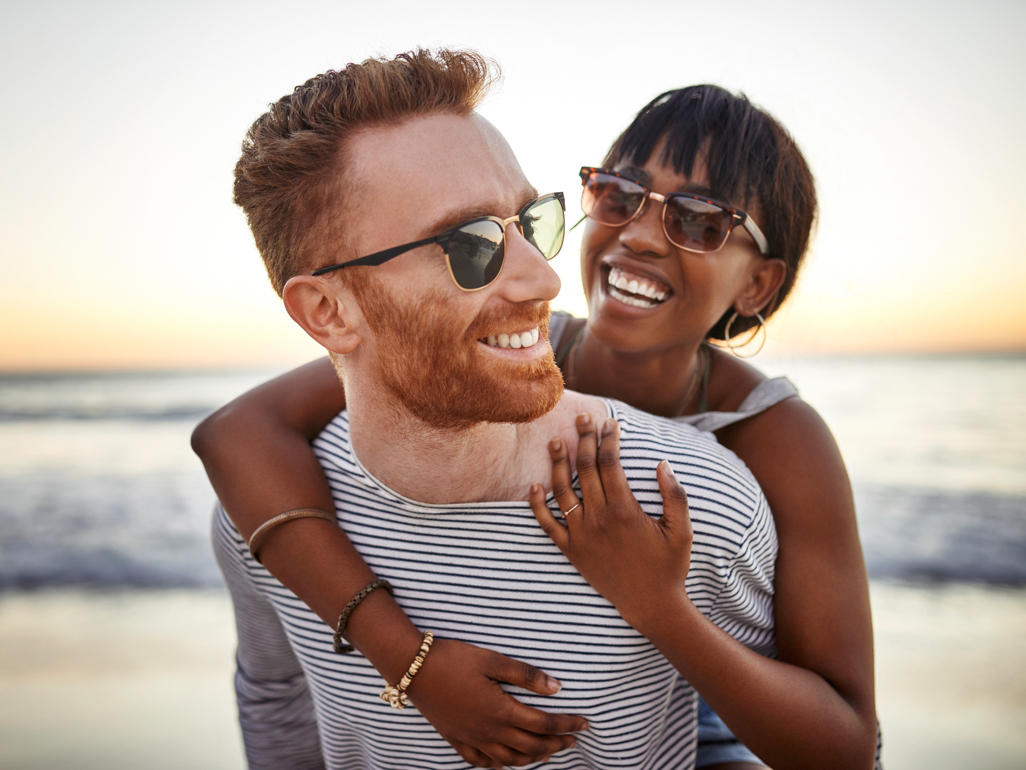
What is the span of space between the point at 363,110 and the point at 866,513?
948 centimetres

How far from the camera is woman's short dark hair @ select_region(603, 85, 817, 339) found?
256cm

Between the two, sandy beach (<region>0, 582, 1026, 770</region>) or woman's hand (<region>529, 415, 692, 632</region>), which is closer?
woman's hand (<region>529, 415, 692, 632</region>)

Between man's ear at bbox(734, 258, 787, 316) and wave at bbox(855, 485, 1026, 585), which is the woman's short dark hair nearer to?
man's ear at bbox(734, 258, 787, 316)

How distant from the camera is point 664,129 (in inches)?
104

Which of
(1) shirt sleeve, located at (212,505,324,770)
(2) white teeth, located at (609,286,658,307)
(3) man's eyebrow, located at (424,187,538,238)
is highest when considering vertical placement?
(3) man's eyebrow, located at (424,187,538,238)

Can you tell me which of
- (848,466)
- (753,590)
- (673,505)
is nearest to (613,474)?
(673,505)

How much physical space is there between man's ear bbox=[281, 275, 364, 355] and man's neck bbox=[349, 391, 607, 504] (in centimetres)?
22

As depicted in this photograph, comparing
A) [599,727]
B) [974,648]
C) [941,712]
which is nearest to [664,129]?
[599,727]

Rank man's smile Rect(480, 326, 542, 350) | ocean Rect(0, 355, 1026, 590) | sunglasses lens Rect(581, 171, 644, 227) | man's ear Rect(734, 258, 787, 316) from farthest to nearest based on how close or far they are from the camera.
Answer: ocean Rect(0, 355, 1026, 590) → man's ear Rect(734, 258, 787, 316) → sunglasses lens Rect(581, 171, 644, 227) → man's smile Rect(480, 326, 542, 350)

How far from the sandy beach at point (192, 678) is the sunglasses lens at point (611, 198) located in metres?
4.02

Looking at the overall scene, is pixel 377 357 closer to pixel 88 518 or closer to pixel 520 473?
pixel 520 473

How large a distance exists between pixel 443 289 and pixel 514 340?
9.9 inches

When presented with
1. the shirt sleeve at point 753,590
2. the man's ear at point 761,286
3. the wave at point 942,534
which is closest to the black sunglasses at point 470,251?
A: the shirt sleeve at point 753,590

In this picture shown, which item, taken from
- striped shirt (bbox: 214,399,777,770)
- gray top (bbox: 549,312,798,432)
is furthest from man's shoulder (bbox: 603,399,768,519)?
gray top (bbox: 549,312,798,432)
